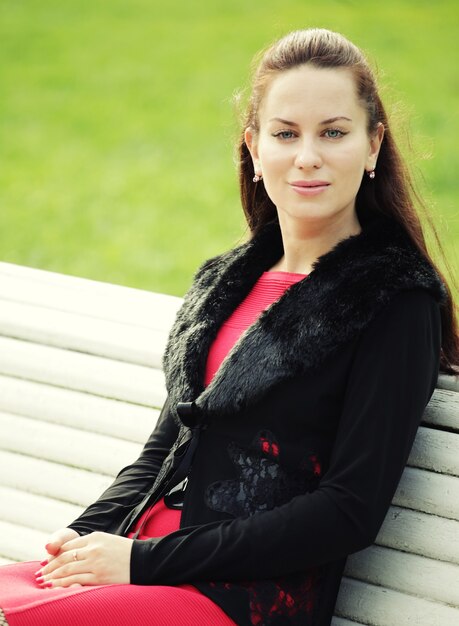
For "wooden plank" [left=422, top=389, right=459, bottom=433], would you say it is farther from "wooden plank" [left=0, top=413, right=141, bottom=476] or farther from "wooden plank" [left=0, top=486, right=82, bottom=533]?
"wooden plank" [left=0, top=486, right=82, bottom=533]

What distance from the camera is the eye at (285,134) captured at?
267 cm

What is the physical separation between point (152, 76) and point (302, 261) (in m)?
8.86

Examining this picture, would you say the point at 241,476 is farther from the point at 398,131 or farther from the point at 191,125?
the point at 191,125

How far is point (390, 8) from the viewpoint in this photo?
11.2 m

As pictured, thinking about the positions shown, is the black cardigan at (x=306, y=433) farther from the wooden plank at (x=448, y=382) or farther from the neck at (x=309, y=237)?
the wooden plank at (x=448, y=382)

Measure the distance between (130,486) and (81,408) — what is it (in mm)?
625

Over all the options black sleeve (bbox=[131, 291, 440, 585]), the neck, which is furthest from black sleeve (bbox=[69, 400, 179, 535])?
the neck

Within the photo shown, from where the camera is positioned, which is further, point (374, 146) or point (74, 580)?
point (374, 146)

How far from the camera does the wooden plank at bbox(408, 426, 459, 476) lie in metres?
2.79

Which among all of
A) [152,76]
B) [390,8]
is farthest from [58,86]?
[390,8]

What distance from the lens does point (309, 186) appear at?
8.67ft

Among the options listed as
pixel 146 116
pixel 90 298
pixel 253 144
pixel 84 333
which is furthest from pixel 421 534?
pixel 146 116

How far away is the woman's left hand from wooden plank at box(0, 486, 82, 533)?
2.83ft

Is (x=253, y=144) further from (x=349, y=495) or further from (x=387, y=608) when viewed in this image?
(x=387, y=608)
